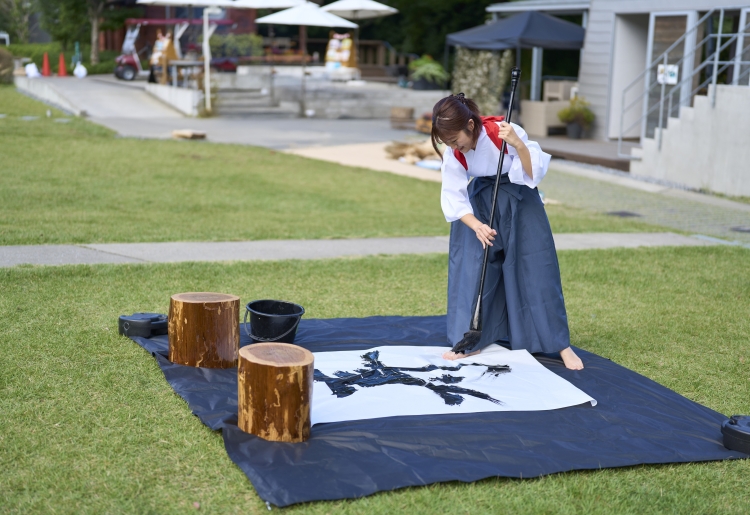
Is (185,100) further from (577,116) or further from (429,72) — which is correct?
(577,116)

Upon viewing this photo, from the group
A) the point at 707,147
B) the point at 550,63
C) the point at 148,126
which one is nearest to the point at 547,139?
the point at 550,63

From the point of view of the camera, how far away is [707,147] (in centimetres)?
1154

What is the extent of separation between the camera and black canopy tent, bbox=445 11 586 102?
1584cm

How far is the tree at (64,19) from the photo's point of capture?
106ft

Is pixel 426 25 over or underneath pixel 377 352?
over

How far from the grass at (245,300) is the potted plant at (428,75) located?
16.2 m

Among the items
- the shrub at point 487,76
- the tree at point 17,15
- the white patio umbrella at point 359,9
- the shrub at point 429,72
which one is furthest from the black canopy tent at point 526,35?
the tree at point 17,15

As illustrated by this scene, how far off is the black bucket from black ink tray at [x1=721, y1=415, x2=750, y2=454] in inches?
82.3

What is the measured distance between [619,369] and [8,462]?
9.84 ft

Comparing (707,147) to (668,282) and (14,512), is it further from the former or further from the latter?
(14,512)

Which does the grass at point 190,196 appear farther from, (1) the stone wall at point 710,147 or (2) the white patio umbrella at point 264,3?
(2) the white patio umbrella at point 264,3

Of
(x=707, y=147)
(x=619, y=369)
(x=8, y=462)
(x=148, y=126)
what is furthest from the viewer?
(x=148, y=126)

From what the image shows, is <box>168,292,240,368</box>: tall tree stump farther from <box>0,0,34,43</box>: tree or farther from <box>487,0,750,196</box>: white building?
<box>0,0,34,43</box>: tree

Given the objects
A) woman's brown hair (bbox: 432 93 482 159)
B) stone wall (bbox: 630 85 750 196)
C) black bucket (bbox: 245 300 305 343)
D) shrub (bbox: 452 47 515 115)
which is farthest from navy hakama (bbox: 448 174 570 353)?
shrub (bbox: 452 47 515 115)
